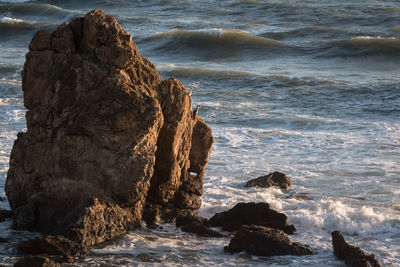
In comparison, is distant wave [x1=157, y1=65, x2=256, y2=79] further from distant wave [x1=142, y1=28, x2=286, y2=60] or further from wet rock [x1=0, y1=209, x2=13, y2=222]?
wet rock [x1=0, y1=209, x2=13, y2=222]

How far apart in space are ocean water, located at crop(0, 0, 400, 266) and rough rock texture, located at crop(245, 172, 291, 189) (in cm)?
17

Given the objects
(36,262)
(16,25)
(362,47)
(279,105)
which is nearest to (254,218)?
(36,262)

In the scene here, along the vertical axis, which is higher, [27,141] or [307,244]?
[27,141]

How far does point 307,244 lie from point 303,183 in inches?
100

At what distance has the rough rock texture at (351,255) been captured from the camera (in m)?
5.78

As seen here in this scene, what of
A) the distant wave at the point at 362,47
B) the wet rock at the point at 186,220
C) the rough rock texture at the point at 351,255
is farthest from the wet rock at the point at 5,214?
the distant wave at the point at 362,47

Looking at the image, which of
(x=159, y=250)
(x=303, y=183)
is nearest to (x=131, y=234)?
(x=159, y=250)

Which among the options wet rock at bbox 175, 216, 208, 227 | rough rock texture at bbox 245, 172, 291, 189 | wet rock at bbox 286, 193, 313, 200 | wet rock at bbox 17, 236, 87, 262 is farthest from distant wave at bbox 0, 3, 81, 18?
wet rock at bbox 17, 236, 87, 262

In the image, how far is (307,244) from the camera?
6.62 metres

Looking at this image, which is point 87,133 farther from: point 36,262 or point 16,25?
point 16,25

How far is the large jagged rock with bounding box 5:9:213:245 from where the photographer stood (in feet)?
21.0

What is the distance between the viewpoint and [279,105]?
16.0 meters

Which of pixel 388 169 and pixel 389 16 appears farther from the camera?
pixel 389 16

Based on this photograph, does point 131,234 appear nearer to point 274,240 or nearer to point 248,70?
point 274,240
